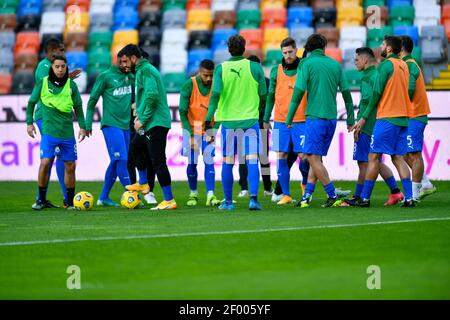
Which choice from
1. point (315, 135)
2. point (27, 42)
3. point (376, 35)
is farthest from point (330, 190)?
point (27, 42)

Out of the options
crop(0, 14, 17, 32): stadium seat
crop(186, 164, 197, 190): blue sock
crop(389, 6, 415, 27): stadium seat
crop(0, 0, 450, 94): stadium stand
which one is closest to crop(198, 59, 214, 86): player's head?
crop(186, 164, 197, 190): blue sock

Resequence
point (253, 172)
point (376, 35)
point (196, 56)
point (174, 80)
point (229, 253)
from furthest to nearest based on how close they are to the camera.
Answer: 1. point (196, 56)
2. point (376, 35)
3. point (174, 80)
4. point (253, 172)
5. point (229, 253)

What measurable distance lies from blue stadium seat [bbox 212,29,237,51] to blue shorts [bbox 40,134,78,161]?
10.6 m

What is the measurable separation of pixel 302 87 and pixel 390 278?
660 cm

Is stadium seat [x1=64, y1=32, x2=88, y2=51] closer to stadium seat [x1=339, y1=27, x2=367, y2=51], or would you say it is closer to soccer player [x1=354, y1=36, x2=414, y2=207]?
stadium seat [x1=339, y1=27, x2=367, y2=51]

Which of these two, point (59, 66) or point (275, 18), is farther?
point (275, 18)

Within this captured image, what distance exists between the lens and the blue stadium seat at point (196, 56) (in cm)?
2457

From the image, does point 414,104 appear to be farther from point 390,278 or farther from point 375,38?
point 375,38

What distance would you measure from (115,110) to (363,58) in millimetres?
3572

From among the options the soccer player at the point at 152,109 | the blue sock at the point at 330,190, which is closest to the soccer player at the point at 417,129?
the blue sock at the point at 330,190

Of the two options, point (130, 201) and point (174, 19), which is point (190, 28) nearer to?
point (174, 19)

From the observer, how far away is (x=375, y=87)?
13.9 metres

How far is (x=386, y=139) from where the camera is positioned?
13945 millimetres
